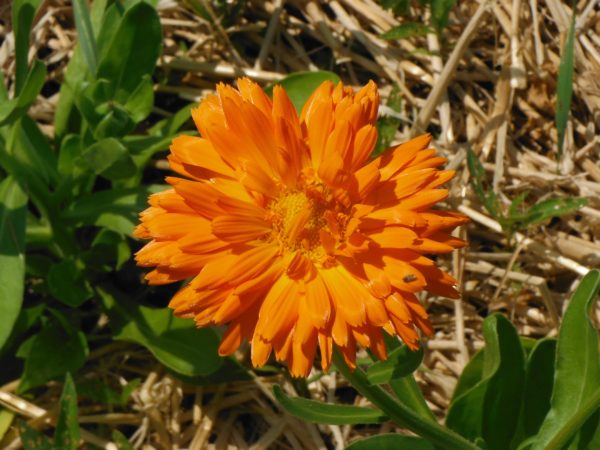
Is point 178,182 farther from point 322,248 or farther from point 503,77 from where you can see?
point 503,77

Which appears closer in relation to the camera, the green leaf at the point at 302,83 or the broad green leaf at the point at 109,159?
the broad green leaf at the point at 109,159

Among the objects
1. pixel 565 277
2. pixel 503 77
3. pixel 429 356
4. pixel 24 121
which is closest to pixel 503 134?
pixel 503 77

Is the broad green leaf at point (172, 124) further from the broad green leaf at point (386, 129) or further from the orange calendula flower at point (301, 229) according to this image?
the orange calendula flower at point (301, 229)

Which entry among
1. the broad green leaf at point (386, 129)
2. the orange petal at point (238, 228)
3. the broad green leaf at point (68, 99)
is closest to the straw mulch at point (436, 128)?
the broad green leaf at point (386, 129)

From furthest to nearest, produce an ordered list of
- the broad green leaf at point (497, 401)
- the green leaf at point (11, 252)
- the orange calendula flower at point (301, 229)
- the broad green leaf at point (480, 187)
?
the broad green leaf at point (480, 187) → the green leaf at point (11, 252) → the broad green leaf at point (497, 401) → the orange calendula flower at point (301, 229)

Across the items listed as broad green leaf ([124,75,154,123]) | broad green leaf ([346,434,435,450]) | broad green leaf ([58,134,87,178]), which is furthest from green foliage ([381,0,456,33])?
broad green leaf ([346,434,435,450])

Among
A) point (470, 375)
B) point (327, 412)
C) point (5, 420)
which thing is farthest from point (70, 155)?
point (470, 375)

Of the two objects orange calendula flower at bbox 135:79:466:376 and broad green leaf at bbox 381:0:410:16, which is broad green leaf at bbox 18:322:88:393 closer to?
orange calendula flower at bbox 135:79:466:376
